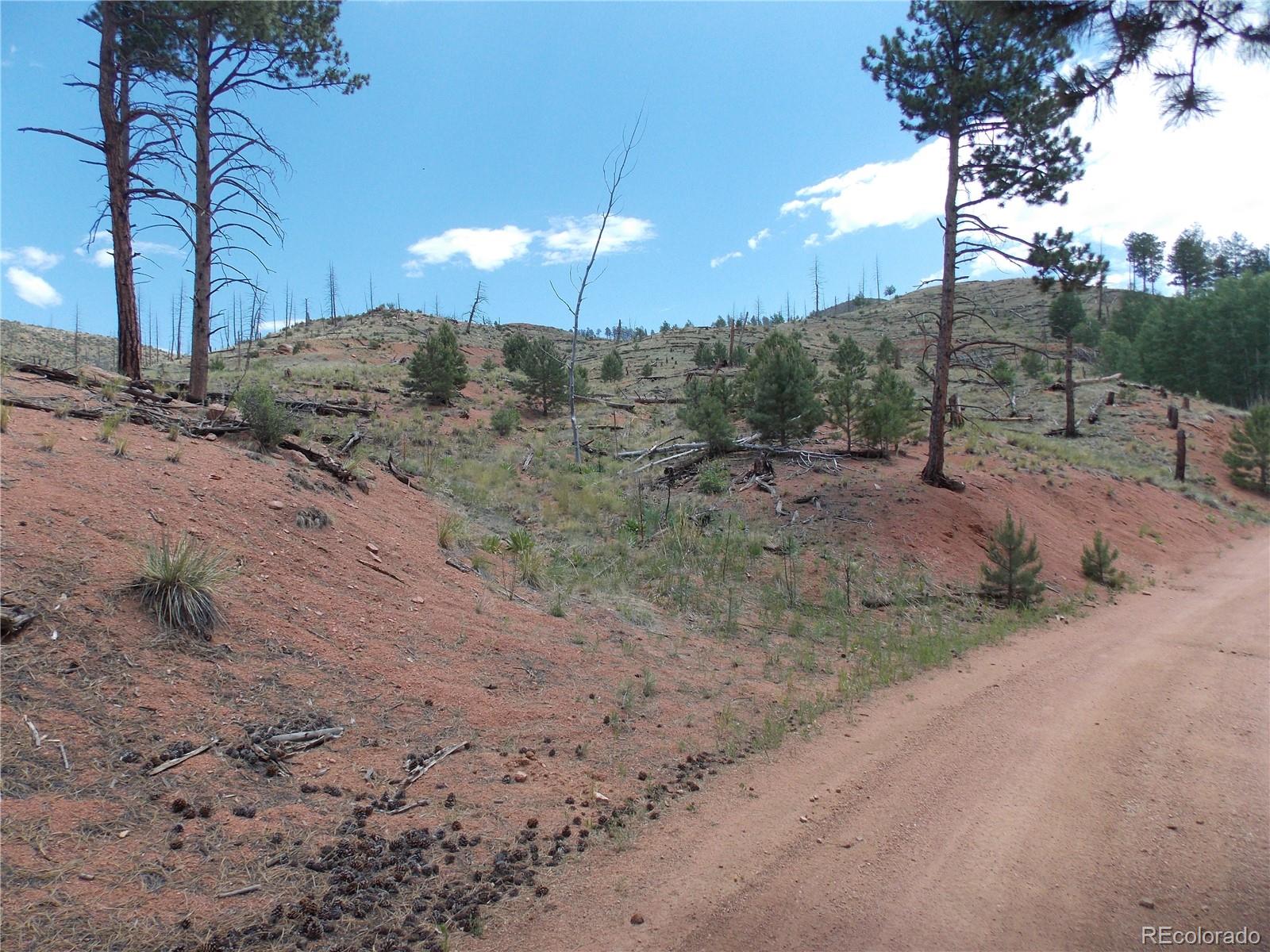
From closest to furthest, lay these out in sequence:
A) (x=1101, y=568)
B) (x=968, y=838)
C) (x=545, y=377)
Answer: (x=968, y=838) < (x=1101, y=568) < (x=545, y=377)

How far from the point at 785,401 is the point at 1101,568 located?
25.6ft

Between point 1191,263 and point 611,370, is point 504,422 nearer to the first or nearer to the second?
point 611,370

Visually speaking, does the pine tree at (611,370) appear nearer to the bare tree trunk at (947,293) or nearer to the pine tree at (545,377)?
the pine tree at (545,377)

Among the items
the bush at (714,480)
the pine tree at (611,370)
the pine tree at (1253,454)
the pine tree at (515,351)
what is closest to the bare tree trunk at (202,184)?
the bush at (714,480)

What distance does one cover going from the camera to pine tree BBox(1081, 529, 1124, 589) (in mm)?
13078

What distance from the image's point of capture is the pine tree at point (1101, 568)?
13078 millimetres

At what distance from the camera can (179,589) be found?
509 centimetres

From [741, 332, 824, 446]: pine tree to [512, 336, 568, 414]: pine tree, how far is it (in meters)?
13.5

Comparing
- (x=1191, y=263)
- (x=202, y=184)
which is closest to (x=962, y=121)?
(x=202, y=184)

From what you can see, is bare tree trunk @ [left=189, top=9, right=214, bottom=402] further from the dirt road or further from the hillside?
the dirt road

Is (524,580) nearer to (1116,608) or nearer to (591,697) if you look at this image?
(591,697)

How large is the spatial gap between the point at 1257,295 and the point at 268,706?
6645 centimetres

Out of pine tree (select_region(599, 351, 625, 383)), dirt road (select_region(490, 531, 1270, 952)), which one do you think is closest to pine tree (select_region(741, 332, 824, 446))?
dirt road (select_region(490, 531, 1270, 952))

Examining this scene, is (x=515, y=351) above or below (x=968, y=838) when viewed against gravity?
above
